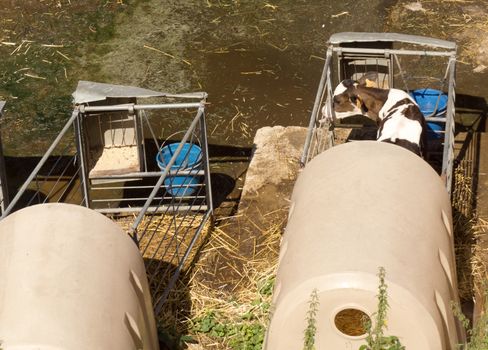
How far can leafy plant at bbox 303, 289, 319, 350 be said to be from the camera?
542 centimetres

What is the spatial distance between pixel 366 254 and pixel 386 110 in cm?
331

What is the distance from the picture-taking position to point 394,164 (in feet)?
22.7

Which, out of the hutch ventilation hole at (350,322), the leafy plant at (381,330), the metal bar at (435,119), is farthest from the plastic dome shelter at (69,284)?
the metal bar at (435,119)

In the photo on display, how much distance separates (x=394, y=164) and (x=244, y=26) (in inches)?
244

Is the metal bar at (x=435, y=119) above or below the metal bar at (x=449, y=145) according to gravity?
below

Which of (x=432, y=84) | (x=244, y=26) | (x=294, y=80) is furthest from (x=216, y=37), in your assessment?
(x=432, y=84)

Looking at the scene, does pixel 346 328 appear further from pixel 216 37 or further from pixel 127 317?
pixel 216 37

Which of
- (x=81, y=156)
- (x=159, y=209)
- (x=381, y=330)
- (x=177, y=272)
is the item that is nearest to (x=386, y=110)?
(x=159, y=209)

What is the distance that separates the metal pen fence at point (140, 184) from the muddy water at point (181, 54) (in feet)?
3.55

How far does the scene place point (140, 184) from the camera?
10.0 meters

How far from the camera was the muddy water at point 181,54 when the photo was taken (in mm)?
11148

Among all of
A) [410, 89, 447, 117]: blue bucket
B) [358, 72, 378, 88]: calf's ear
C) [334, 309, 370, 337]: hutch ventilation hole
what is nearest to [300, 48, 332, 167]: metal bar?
[358, 72, 378, 88]: calf's ear

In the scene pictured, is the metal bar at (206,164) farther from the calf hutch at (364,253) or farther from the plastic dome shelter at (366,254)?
the plastic dome shelter at (366,254)

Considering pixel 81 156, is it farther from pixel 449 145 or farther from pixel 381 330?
pixel 381 330
